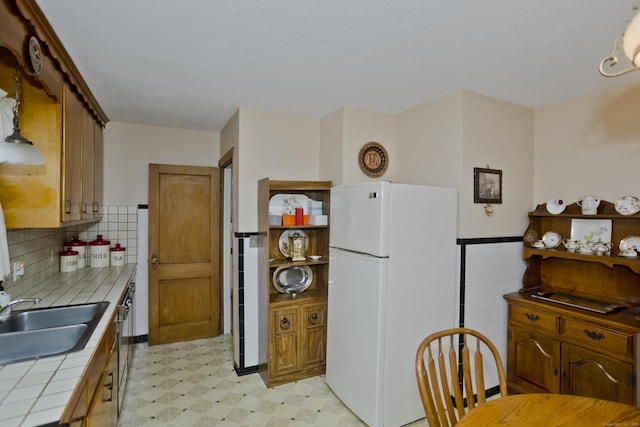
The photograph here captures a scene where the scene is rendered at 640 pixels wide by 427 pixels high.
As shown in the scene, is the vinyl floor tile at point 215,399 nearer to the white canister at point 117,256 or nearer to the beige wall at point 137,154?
the white canister at point 117,256

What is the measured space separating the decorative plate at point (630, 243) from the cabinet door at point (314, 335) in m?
2.21

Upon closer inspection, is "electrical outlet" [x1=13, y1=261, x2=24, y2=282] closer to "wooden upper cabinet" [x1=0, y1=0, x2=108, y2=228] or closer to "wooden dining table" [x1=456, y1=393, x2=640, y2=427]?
"wooden upper cabinet" [x1=0, y1=0, x2=108, y2=228]

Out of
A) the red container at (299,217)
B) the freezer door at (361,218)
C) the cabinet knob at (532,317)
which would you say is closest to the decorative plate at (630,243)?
the cabinet knob at (532,317)

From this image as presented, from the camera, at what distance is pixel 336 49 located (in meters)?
1.87

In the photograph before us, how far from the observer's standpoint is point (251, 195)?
9.70 ft

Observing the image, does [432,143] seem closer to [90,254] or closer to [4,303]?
[4,303]

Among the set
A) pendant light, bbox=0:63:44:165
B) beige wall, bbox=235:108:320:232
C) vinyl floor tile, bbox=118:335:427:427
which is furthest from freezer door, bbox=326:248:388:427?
pendant light, bbox=0:63:44:165

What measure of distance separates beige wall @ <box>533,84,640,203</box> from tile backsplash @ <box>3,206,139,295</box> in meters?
3.91

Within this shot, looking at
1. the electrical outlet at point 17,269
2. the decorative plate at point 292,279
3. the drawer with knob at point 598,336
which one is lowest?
the drawer with knob at point 598,336

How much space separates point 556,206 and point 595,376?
4.01 ft

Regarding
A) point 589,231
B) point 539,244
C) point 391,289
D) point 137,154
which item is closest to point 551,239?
point 539,244

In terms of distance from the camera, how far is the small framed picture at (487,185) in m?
2.51

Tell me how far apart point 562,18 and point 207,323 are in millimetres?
3921

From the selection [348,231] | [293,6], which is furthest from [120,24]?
[348,231]
